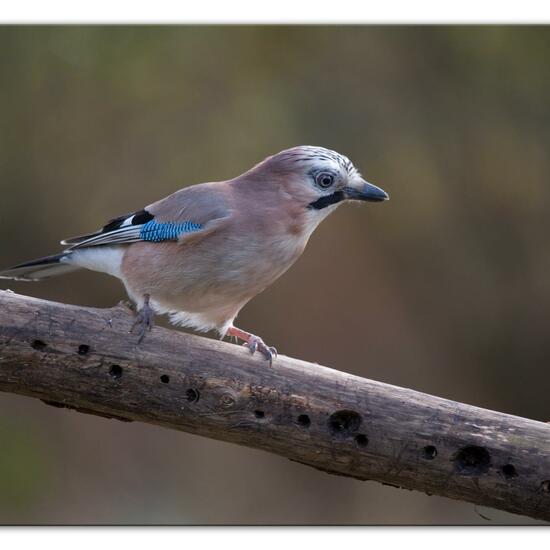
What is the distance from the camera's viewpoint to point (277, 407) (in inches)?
138

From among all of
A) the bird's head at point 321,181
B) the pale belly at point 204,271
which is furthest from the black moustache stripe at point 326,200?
the pale belly at point 204,271

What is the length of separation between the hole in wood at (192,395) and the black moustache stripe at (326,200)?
1.06 metres

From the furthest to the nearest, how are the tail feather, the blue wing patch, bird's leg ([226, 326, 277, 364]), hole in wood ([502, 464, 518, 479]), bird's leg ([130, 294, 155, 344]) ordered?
the tail feather < the blue wing patch < bird's leg ([226, 326, 277, 364]) < bird's leg ([130, 294, 155, 344]) < hole in wood ([502, 464, 518, 479])

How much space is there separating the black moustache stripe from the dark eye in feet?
0.18

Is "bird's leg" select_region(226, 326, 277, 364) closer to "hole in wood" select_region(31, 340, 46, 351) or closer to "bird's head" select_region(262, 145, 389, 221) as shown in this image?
"bird's head" select_region(262, 145, 389, 221)

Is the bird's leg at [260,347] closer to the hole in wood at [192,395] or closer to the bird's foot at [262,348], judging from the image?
the bird's foot at [262,348]

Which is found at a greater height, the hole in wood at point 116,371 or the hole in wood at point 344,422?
the hole in wood at point 116,371

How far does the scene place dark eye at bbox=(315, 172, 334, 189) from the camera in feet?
12.9

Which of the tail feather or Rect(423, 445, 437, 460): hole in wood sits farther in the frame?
the tail feather

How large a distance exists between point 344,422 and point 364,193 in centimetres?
110

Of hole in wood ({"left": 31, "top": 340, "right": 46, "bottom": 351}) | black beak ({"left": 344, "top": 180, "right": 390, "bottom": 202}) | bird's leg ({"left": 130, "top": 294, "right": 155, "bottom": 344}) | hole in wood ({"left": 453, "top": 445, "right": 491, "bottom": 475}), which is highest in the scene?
black beak ({"left": 344, "top": 180, "right": 390, "bottom": 202})

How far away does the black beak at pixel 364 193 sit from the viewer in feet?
13.0

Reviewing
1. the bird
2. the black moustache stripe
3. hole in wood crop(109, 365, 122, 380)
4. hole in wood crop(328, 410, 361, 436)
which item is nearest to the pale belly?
the bird

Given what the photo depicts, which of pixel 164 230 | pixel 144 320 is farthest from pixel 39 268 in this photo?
pixel 144 320
